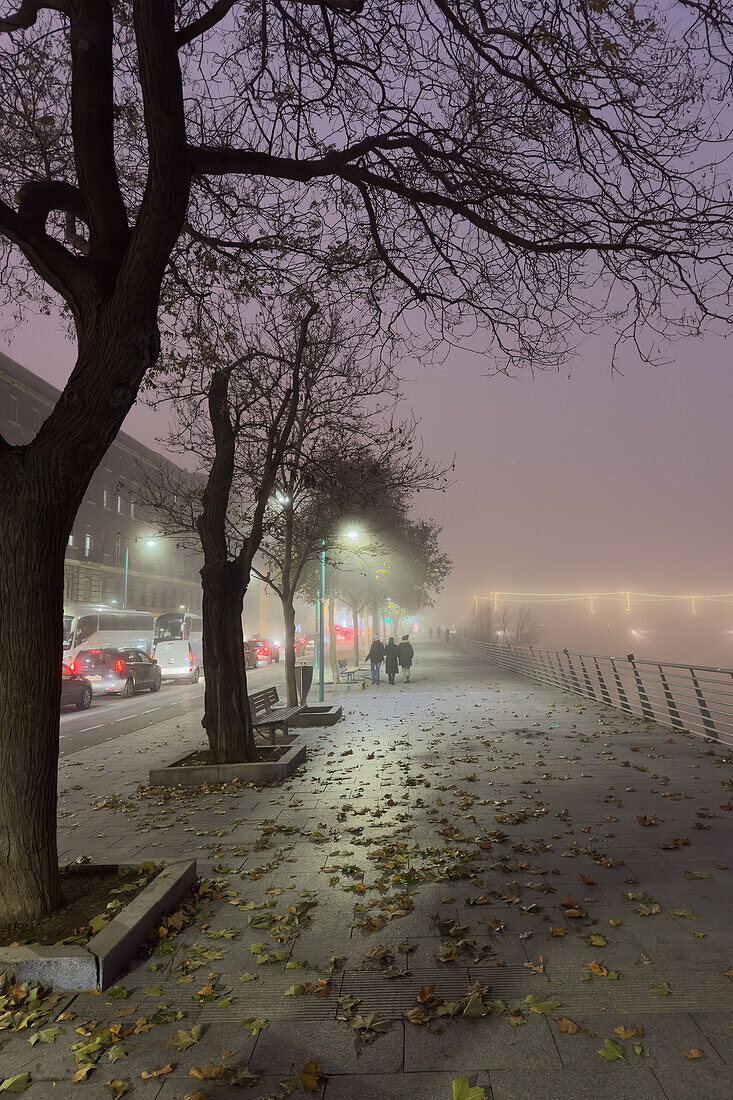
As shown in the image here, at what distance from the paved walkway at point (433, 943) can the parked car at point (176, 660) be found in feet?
79.6

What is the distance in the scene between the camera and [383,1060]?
3203 millimetres

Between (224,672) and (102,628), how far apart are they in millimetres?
27291

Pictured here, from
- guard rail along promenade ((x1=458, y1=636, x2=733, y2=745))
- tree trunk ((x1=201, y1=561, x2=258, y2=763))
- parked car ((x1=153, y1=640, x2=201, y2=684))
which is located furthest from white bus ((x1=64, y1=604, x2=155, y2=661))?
tree trunk ((x1=201, y1=561, x2=258, y2=763))

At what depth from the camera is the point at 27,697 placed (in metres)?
4.47

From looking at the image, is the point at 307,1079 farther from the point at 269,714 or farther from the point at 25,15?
the point at 269,714

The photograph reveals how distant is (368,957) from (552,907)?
4.75 feet

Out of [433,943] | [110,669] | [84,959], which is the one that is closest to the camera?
[84,959]

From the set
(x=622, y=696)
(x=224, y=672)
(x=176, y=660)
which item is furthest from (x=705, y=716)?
(x=176, y=660)

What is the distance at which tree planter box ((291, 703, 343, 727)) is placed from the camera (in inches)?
620

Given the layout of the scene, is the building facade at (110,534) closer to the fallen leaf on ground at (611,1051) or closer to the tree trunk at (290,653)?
the tree trunk at (290,653)

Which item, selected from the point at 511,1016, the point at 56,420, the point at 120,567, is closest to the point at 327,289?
the point at 56,420

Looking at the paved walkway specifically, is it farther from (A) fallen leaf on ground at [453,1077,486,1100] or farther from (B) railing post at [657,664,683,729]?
(B) railing post at [657,664,683,729]

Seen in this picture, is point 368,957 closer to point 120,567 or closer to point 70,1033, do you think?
point 70,1033

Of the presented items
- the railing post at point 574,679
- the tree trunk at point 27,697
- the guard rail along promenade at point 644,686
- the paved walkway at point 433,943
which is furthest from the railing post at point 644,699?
the tree trunk at point 27,697
